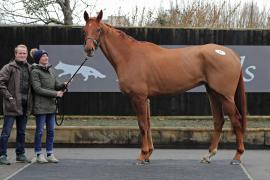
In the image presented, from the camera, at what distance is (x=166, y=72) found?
9.15 meters

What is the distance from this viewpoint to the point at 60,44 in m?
14.2

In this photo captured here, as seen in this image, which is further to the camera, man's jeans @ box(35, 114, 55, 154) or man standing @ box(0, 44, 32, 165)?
man's jeans @ box(35, 114, 55, 154)

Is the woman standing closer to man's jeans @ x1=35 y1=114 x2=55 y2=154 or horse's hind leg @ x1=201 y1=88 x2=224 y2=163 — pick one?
man's jeans @ x1=35 y1=114 x2=55 y2=154

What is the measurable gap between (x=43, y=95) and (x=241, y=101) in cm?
318

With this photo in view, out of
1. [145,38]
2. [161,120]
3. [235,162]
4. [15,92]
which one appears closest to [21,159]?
[15,92]

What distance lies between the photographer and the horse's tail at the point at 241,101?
30.2ft

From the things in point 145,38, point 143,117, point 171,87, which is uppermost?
point 145,38

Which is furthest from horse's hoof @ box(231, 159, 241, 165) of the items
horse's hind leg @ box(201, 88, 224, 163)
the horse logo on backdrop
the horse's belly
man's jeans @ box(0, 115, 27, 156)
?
the horse logo on backdrop

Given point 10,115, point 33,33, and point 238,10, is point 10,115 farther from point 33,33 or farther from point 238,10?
point 238,10

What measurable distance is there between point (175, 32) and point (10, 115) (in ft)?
20.6

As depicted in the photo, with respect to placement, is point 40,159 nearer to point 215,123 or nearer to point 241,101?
point 215,123

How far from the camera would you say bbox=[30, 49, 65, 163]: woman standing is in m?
9.11

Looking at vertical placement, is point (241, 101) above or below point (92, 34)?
below

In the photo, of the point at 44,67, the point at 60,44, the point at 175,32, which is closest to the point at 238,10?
the point at 175,32
